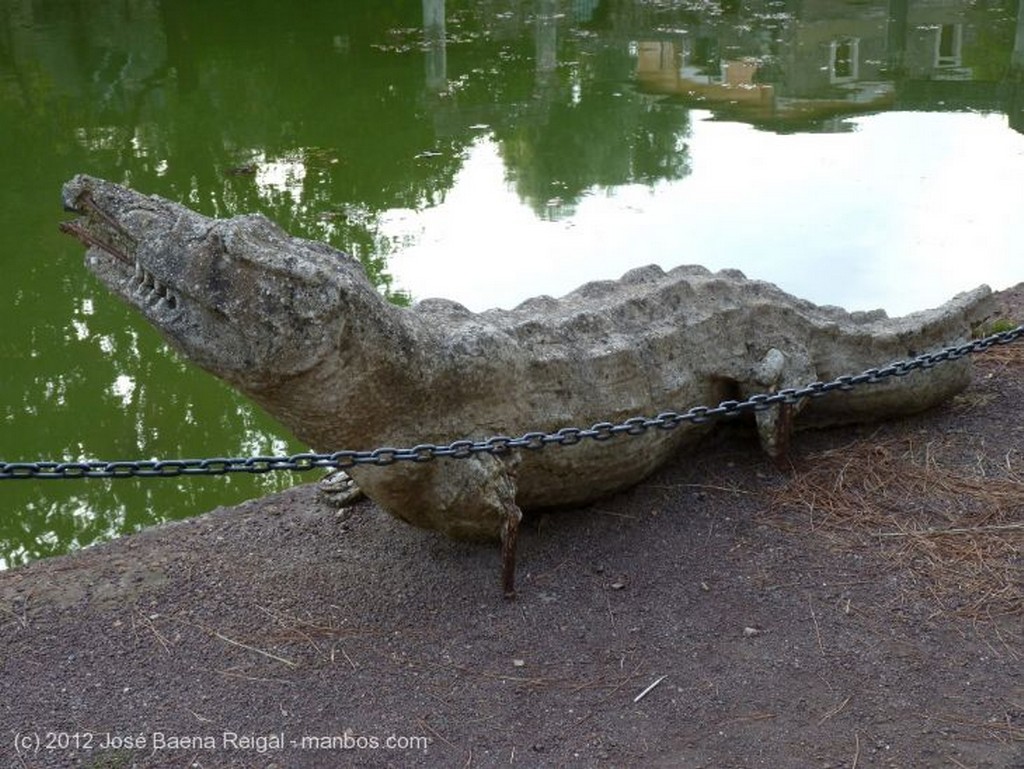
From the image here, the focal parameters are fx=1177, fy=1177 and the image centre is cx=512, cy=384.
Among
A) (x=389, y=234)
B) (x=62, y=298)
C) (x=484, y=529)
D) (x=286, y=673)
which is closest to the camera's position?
(x=286, y=673)

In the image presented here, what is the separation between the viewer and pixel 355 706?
3543 millimetres

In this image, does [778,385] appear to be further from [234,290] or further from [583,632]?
[234,290]

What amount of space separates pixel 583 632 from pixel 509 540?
1.28ft

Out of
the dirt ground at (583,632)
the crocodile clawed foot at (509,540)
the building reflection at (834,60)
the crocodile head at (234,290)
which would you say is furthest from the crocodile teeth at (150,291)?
the building reflection at (834,60)

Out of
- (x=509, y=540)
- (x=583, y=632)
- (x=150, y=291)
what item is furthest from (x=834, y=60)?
(x=150, y=291)

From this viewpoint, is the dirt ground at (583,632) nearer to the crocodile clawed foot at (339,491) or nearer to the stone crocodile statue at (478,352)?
the crocodile clawed foot at (339,491)

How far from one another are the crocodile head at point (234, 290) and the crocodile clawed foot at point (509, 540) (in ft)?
2.87

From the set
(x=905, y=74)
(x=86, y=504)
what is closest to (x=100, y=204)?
(x=86, y=504)

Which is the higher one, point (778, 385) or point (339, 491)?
point (778, 385)

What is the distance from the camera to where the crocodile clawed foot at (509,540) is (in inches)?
156

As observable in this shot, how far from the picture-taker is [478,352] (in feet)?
12.8

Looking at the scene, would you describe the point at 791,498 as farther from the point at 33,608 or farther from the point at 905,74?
the point at 905,74

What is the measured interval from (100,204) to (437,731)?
189 centimetres

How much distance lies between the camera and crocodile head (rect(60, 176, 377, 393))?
3418 mm
